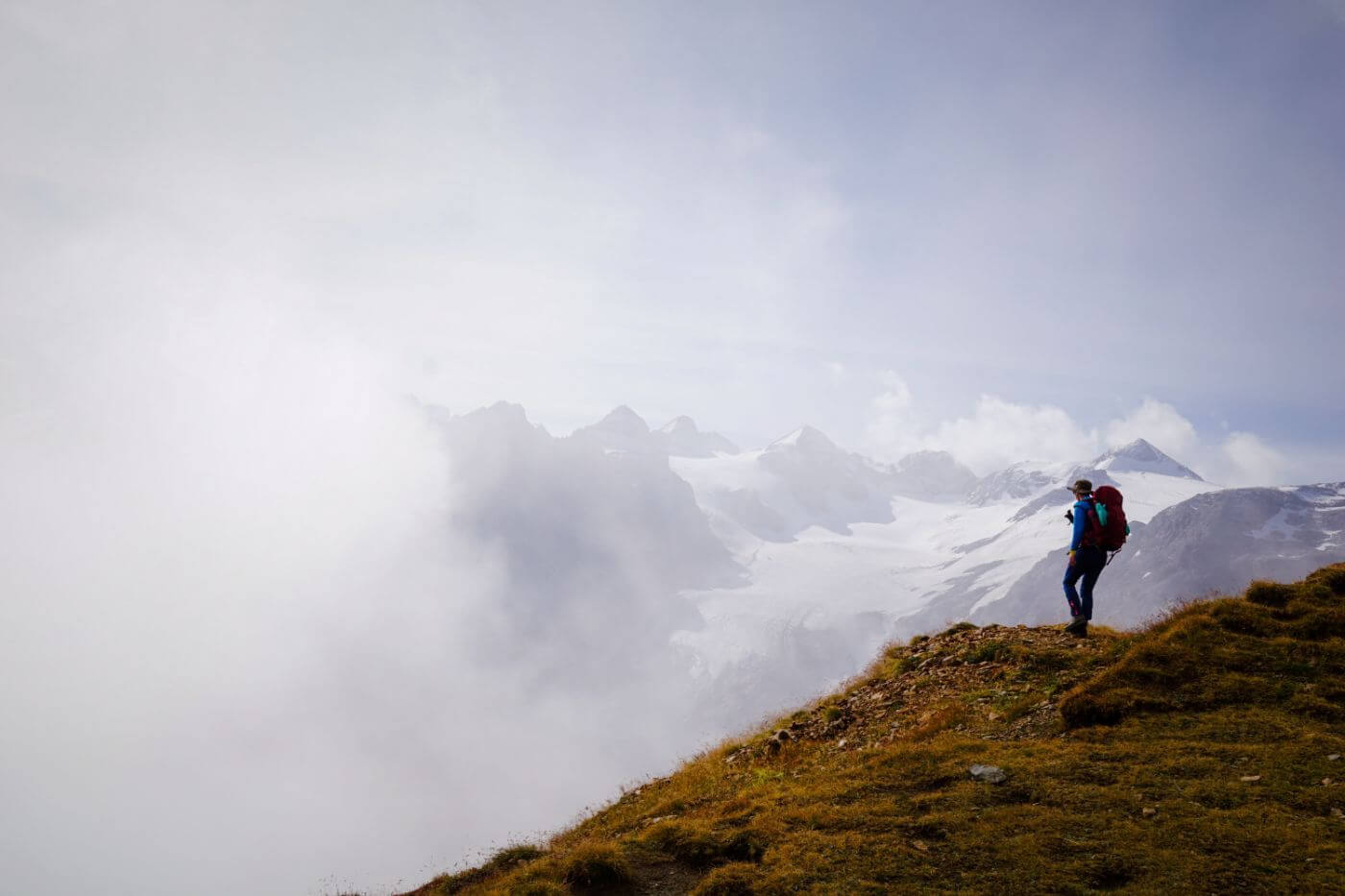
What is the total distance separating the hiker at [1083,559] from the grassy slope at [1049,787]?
99 cm

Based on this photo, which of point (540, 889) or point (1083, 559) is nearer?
point (540, 889)

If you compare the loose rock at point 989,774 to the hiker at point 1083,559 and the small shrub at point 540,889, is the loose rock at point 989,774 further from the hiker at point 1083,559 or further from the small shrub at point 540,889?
the hiker at point 1083,559

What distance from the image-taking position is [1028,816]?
8.12m

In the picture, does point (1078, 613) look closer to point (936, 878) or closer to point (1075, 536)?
point (1075, 536)

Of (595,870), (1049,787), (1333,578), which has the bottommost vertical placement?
(1049,787)

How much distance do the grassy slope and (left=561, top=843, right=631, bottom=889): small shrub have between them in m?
0.03

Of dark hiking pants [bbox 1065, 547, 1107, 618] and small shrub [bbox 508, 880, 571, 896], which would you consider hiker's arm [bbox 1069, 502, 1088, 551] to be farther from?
small shrub [bbox 508, 880, 571, 896]

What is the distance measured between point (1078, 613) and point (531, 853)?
14617 millimetres

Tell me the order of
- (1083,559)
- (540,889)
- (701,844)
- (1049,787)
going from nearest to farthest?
1. (1049,787)
2. (540,889)
3. (701,844)
4. (1083,559)

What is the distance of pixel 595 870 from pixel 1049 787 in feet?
21.8

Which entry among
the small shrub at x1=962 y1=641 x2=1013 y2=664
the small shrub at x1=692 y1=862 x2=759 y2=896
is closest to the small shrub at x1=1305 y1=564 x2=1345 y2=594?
the small shrub at x1=962 y1=641 x2=1013 y2=664

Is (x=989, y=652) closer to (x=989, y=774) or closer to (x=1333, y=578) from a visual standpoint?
(x=1333, y=578)

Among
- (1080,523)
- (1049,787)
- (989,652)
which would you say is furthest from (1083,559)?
(1049,787)

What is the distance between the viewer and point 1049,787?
877 centimetres
